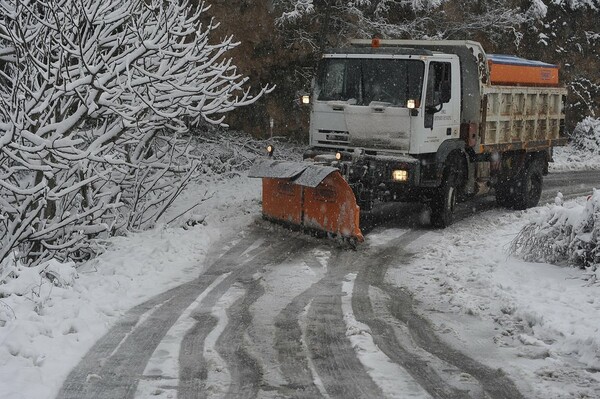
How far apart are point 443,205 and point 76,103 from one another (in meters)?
5.80

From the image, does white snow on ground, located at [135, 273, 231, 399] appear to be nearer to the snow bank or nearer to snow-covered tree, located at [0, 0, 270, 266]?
snow-covered tree, located at [0, 0, 270, 266]

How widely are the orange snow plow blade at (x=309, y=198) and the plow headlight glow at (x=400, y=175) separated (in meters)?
1.13

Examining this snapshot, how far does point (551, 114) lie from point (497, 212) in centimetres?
268

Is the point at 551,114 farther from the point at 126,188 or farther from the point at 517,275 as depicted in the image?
the point at 126,188

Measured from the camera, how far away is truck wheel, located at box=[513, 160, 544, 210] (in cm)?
1475

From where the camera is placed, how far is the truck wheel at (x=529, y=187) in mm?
14750

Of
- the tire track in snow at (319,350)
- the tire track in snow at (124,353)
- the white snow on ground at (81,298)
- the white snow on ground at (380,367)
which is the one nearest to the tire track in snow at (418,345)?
the white snow on ground at (380,367)

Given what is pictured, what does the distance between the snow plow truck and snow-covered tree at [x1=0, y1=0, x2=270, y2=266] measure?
201 cm

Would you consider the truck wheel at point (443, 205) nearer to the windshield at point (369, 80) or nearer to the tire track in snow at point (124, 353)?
the windshield at point (369, 80)

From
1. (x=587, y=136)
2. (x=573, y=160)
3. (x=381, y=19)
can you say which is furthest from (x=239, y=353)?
(x=587, y=136)

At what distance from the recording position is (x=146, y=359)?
245 inches

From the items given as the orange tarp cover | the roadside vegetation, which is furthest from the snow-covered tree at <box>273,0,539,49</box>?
the roadside vegetation

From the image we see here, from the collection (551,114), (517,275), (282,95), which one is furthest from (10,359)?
(282,95)

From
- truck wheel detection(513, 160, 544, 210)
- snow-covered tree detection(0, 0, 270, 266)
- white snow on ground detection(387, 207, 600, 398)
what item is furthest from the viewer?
truck wheel detection(513, 160, 544, 210)
